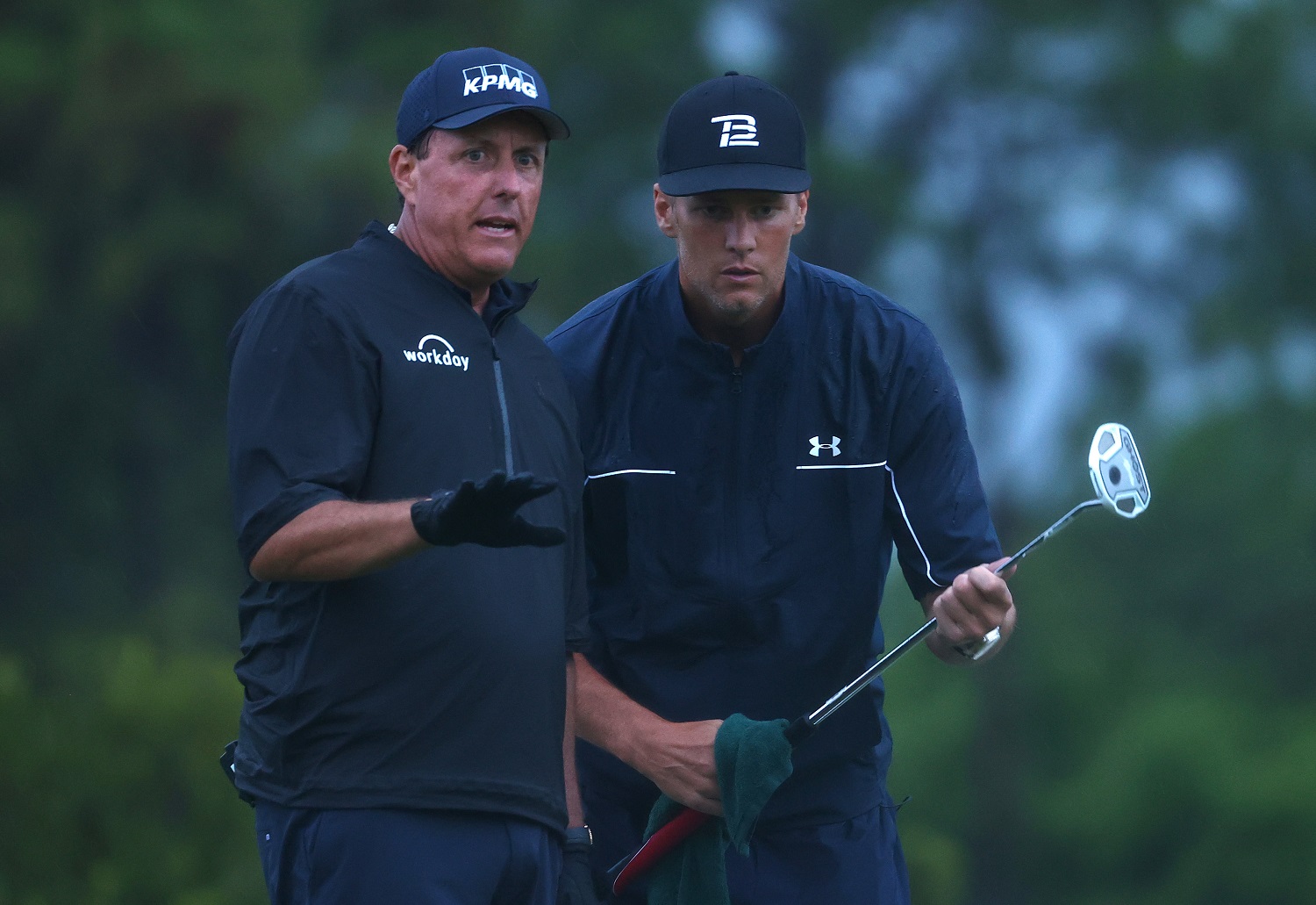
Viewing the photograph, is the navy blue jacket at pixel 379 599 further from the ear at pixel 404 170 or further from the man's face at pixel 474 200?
the ear at pixel 404 170

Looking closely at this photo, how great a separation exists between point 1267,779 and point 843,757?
1007 centimetres

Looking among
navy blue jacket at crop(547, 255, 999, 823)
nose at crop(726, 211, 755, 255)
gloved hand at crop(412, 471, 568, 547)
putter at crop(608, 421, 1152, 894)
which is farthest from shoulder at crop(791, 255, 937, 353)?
gloved hand at crop(412, 471, 568, 547)

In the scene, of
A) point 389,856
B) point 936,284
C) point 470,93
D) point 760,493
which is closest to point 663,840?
point 760,493

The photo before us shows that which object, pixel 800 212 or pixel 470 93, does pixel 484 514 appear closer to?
pixel 470 93

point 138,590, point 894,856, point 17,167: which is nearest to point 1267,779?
point 138,590

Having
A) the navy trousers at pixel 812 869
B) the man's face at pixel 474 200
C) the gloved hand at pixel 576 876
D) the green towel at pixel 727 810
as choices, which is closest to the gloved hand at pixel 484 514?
the man's face at pixel 474 200

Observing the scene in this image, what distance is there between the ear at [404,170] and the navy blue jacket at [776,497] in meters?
0.78

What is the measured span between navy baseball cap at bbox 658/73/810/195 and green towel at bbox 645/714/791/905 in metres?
1.09

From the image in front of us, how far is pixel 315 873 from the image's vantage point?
3.27 metres

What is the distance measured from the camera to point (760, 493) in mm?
4289

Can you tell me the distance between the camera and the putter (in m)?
4.04

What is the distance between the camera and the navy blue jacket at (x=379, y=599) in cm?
326

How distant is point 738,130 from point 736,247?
0.25 meters

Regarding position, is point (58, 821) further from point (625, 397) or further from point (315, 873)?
point (315, 873)
